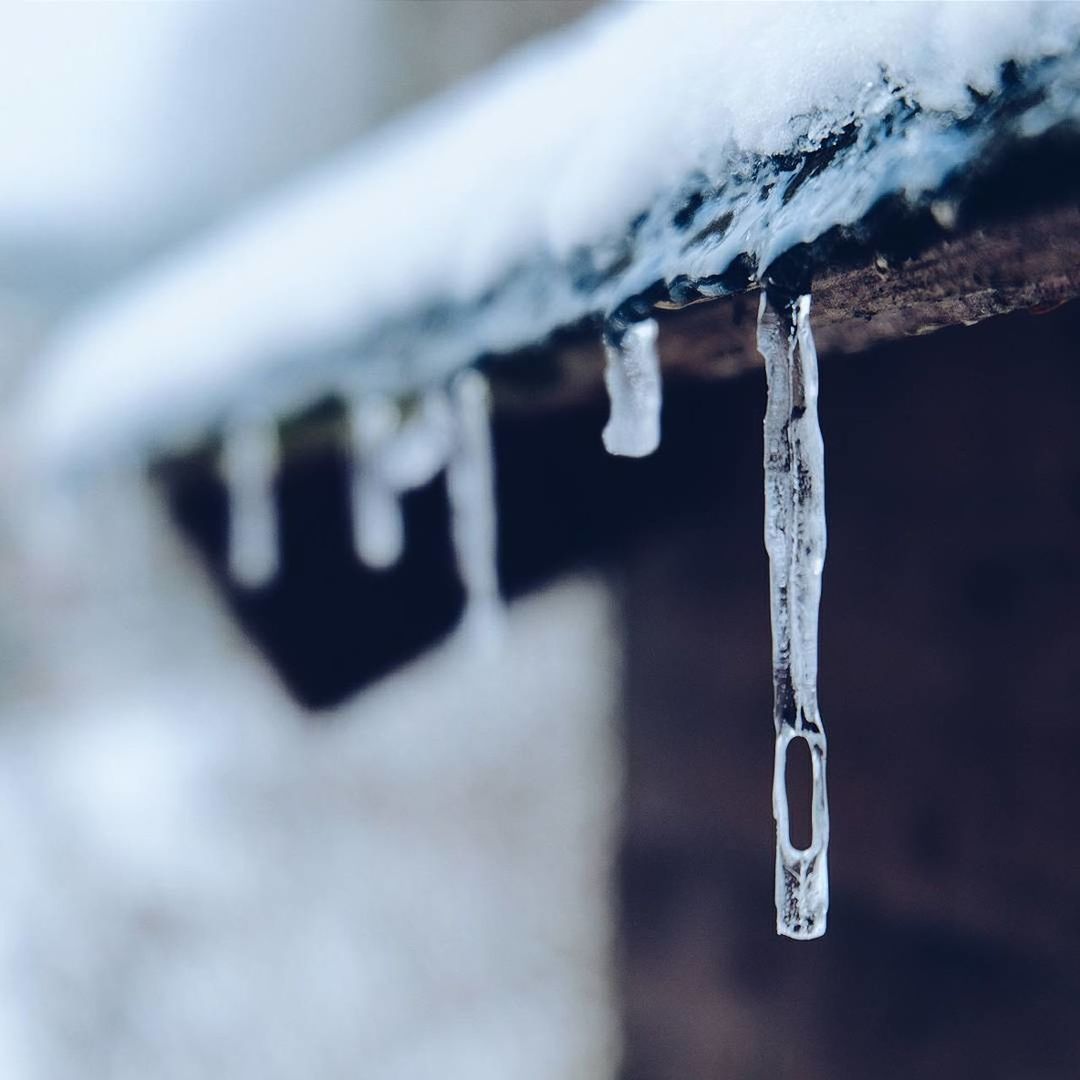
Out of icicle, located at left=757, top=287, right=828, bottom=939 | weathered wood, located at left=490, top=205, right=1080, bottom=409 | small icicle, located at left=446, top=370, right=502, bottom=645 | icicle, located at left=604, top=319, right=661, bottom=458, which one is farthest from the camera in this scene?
small icicle, located at left=446, top=370, right=502, bottom=645

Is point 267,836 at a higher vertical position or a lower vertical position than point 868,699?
lower

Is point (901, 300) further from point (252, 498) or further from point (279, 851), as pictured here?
point (279, 851)

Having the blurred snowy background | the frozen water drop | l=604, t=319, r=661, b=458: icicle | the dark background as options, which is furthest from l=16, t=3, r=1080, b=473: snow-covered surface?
the blurred snowy background

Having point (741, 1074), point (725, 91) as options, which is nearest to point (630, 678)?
point (741, 1074)

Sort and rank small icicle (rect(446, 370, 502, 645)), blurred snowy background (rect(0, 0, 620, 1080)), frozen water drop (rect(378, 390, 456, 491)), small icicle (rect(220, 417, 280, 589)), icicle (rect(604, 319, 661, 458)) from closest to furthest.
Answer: icicle (rect(604, 319, 661, 458))
small icicle (rect(446, 370, 502, 645))
frozen water drop (rect(378, 390, 456, 491))
small icicle (rect(220, 417, 280, 589))
blurred snowy background (rect(0, 0, 620, 1080))

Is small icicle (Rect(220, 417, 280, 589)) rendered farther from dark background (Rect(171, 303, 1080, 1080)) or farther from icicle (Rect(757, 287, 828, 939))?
icicle (Rect(757, 287, 828, 939))

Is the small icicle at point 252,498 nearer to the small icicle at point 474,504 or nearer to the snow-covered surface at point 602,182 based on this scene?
the snow-covered surface at point 602,182

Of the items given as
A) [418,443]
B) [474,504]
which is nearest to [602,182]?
[418,443]
